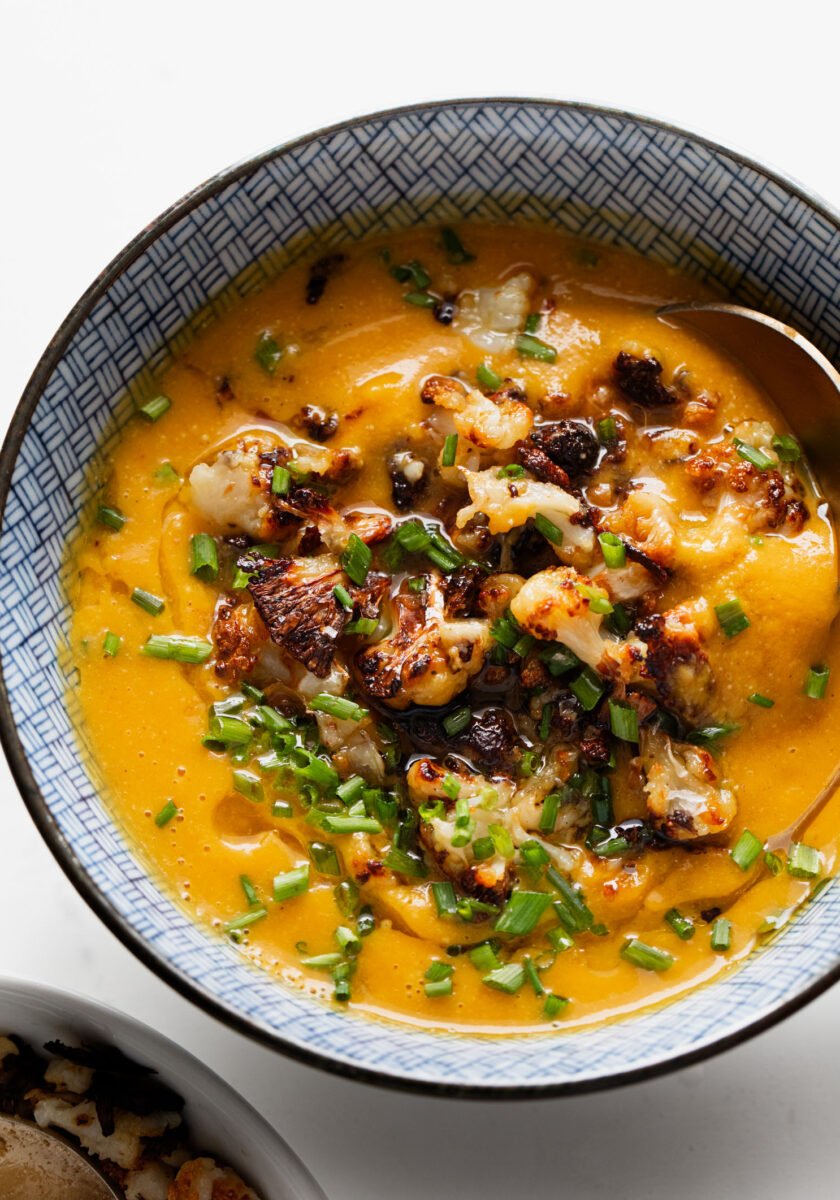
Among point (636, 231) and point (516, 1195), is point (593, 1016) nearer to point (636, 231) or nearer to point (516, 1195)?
point (516, 1195)

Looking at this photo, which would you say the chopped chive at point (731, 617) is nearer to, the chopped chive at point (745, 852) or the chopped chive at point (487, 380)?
the chopped chive at point (745, 852)

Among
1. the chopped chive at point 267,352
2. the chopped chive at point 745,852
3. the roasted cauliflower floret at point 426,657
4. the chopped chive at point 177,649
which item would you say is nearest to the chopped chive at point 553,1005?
the chopped chive at point 745,852

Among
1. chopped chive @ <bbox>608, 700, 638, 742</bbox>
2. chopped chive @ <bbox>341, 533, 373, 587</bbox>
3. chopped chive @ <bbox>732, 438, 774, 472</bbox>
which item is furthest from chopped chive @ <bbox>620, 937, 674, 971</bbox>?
chopped chive @ <bbox>732, 438, 774, 472</bbox>

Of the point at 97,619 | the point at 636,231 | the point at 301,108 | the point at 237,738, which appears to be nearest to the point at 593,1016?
the point at 237,738

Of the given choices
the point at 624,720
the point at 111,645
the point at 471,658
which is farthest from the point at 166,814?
the point at 624,720

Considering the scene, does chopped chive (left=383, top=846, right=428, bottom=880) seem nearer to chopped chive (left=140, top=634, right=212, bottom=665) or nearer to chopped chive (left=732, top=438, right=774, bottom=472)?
chopped chive (left=140, top=634, right=212, bottom=665)
